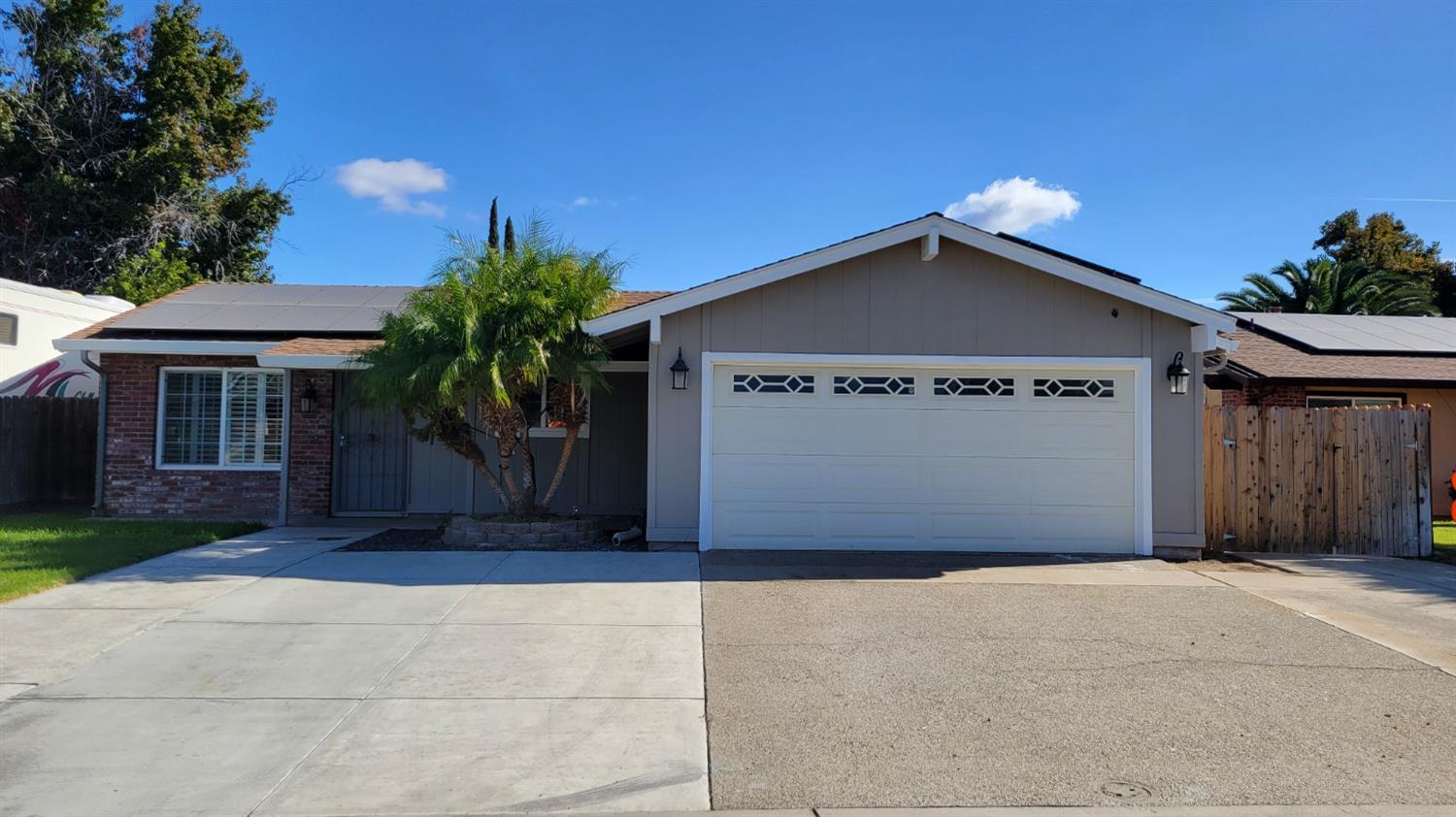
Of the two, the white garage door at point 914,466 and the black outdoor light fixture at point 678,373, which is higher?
the black outdoor light fixture at point 678,373

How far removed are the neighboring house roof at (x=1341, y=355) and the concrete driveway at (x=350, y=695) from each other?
11294 millimetres

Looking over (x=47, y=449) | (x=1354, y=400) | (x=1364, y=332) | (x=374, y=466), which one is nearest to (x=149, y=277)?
(x=47, y=449)

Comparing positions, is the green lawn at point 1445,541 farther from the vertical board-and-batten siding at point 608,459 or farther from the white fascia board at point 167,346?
the white fascia board at point 167,346

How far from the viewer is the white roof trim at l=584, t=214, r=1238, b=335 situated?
980 cm

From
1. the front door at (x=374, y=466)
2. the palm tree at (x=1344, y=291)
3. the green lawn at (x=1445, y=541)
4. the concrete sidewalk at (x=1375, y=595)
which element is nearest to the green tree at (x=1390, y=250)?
the palm tree at (x=1344, y=291)

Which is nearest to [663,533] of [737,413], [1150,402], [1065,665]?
[737,413]

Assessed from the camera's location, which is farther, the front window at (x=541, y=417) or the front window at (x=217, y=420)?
the front window at (x=217, y=420)

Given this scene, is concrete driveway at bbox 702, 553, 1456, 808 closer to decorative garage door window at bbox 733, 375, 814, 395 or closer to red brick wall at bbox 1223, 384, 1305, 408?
decorative garage door window at bbox 733, 375, 814, 395

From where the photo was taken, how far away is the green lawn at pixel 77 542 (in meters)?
8.00

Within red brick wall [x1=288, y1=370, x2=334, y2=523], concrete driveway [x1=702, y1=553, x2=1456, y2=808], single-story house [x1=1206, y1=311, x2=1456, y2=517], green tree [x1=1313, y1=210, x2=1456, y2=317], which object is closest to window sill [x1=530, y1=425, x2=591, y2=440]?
red brick wall [x1=288, y1=370, x2=334, y2=523]

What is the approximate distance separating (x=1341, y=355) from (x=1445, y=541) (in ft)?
15.5

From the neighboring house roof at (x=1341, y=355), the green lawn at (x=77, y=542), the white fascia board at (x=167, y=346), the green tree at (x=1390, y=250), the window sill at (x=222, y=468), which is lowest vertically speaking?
the green lawn at (x=77, y=542)

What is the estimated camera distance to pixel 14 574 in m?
7.97

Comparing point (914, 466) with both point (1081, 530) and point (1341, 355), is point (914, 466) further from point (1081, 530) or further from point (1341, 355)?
point (1341, 355)
